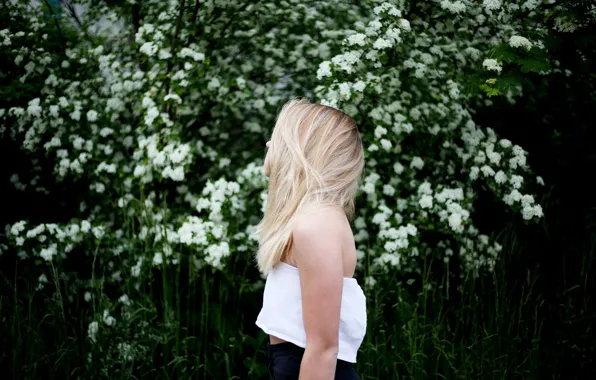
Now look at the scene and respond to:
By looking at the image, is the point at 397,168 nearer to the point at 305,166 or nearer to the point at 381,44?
the point at 381,44

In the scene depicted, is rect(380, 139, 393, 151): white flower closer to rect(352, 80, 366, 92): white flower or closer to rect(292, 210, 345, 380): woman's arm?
rect(352, 80, 366, 92): white flower

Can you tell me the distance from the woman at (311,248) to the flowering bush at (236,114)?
1.79 metres

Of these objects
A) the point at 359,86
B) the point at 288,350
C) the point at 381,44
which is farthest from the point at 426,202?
the point at 288,350

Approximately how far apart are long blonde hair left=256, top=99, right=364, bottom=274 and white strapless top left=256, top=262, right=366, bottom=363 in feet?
0.17

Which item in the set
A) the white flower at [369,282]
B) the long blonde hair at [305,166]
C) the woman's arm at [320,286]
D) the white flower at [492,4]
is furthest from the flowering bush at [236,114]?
the woman's arm at [320,286]

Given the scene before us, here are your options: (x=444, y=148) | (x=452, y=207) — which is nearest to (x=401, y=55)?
(x=444, y=148)

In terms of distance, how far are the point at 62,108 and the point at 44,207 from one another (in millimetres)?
1017

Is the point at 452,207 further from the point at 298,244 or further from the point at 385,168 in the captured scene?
the point at 298,244

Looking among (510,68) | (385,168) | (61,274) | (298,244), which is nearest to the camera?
(298,244)

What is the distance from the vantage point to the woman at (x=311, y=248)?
165 cm

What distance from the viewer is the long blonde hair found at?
1760 millimetres

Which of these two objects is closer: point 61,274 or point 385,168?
point 61,274

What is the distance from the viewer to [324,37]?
187 inches

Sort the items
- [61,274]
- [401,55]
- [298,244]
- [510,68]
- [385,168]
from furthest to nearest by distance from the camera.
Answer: [385,168]
[401,55]
[61,274]
[510,68]
[298,244]
